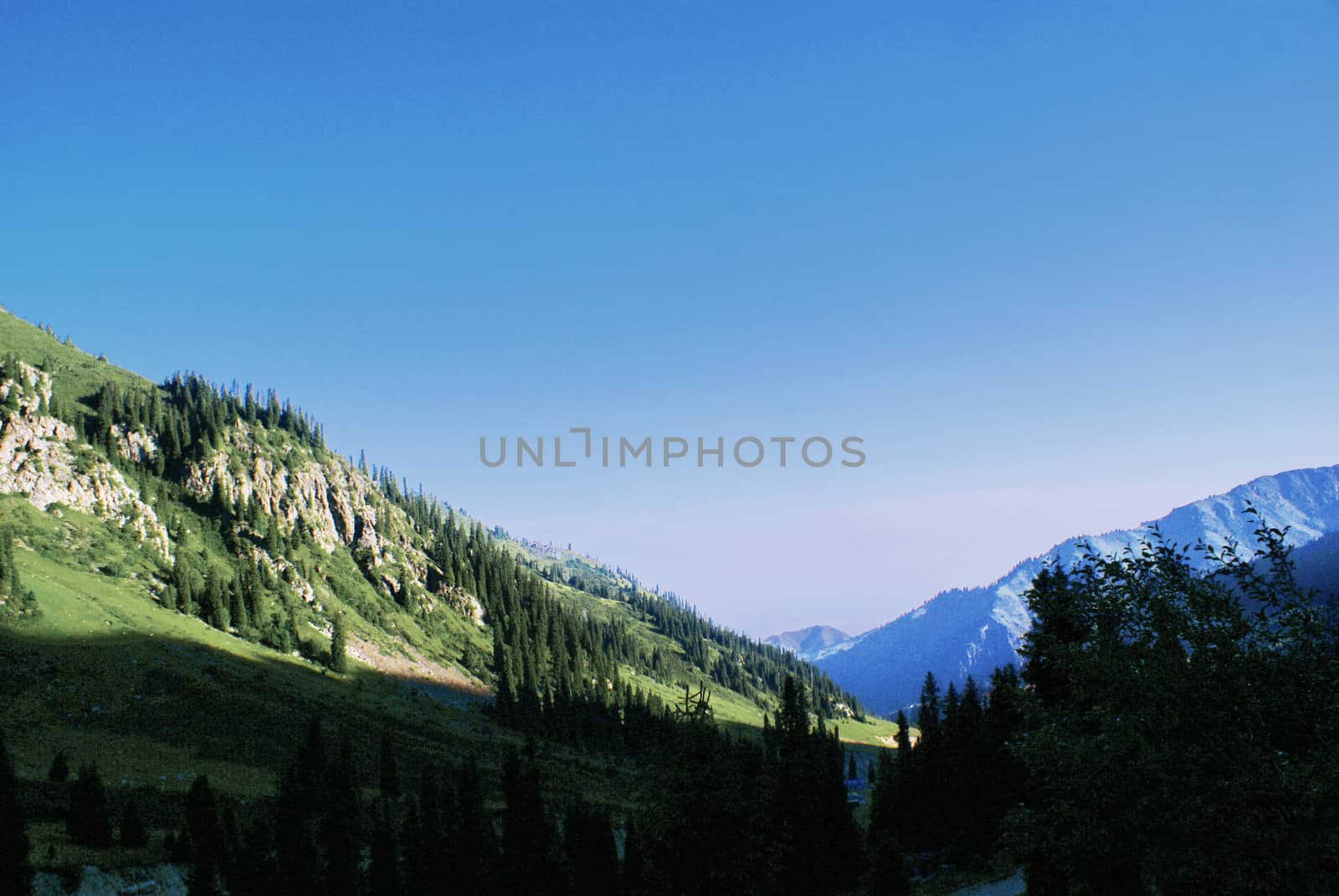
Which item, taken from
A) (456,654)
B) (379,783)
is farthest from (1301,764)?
(456,654)

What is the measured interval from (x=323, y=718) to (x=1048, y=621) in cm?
10199

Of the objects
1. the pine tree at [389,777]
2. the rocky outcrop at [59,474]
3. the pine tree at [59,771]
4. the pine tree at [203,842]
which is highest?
the rocky outcrop at [59,474]

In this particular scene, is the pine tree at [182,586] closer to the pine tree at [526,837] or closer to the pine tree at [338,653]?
the pine tree at [338,653]

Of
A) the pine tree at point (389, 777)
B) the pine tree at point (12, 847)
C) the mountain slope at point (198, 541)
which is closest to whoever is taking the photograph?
the pine tree at point (12, 847)

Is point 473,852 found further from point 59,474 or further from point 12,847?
point 59,474

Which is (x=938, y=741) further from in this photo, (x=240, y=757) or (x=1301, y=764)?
(x=240, y=757)

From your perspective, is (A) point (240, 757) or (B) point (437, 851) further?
(A) point (240, 757)

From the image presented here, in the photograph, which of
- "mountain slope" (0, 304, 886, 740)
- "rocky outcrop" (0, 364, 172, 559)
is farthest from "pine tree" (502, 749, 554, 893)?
"rocky outcrop" (0, 364, 172, 559)

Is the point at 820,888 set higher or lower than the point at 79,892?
lower

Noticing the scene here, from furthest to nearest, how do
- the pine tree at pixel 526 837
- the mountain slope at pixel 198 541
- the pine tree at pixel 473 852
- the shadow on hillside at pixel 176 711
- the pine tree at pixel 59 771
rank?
the mountain slope at pixel 198 541, the shadow on hillside at pixel 176 711, the pine tree at pixel 59 771, the pine tree at pixel 526 837, the pine tree at pixel 473 852

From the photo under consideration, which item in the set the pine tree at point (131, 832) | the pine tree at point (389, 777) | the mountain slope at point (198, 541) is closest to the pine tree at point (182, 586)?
the mountain slope at point (198, 541)

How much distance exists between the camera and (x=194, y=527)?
166250 mm

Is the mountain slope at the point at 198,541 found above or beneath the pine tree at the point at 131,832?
above

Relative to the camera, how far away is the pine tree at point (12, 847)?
3906 centimetres
